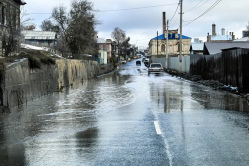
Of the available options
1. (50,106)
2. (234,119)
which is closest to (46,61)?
(50,106)

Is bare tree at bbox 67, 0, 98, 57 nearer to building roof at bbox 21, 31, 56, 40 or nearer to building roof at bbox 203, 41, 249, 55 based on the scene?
building roof at bbox 21, 31, 56, 40

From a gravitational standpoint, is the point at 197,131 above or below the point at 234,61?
below

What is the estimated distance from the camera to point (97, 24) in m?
54.7

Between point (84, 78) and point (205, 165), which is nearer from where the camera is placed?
point (205, 165)

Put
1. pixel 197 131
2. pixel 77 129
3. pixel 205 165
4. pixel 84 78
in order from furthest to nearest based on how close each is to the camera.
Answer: pixel 84 78 < pixel 77 129 < pixel 197 131 < pixel 205 165

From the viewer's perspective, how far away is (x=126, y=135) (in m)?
7.91

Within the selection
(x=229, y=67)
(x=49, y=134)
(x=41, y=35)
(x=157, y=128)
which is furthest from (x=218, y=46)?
(x=41, y=35)

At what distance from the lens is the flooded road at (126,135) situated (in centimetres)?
598

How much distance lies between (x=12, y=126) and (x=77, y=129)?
2072 millimetres

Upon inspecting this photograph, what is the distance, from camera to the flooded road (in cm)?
598

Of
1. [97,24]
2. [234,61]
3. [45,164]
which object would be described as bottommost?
[45,164]

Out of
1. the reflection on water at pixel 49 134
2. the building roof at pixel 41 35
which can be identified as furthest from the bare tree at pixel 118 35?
the reflection on water at pixel 49 134

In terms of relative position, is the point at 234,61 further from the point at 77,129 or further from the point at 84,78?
the point at 84,78

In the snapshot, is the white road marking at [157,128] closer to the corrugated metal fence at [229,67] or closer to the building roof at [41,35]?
the corrugated metal fence at [229,67]
